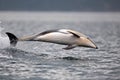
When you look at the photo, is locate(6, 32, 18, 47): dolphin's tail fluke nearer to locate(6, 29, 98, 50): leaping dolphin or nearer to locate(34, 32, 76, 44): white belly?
locate(6, 29, 98, 50): leaping dolphin

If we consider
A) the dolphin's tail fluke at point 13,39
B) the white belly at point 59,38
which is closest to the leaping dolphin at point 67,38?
the white belly at point 59,38

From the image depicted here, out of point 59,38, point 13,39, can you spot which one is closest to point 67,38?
point 59,38

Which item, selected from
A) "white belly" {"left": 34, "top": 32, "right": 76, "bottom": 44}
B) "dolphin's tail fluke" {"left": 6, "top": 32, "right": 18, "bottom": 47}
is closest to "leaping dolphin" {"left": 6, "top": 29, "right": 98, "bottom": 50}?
"white belly" {"left": 34, "top": 32, "right": 76, "bottom": 44}

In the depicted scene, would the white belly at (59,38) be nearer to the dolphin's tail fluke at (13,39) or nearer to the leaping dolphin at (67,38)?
the leaping dolphin at (67,38)

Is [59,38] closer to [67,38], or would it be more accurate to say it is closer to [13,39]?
[67,38]

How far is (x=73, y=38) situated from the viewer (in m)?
25.1

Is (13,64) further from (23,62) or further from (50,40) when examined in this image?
(50,40)

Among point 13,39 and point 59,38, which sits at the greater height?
point 13,39

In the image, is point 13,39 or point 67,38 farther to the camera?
point 13,39

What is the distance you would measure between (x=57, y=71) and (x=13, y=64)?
3408 mm

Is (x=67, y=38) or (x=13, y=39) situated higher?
(x=13, y=39)

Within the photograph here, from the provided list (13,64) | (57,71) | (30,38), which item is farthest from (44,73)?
Result: (30,38)

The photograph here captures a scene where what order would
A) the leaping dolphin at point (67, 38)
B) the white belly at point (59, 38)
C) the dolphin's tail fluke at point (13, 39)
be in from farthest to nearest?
1. the dolphin's tail fluke at point (13, 39)
2. the white belly at point (59, 38)
3. the leaping dolphin at point (67, 38)

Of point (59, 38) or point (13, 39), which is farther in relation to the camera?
point (13, 39)
